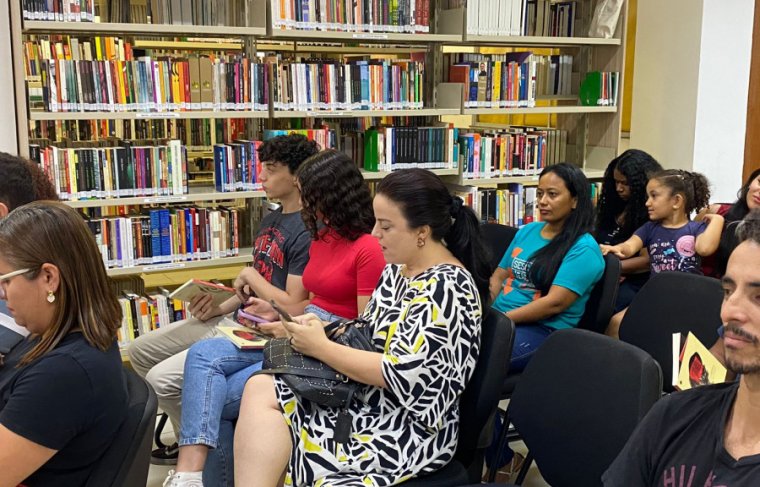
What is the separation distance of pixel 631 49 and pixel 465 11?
3736 mm

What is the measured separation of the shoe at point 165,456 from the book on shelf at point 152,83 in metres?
1.75

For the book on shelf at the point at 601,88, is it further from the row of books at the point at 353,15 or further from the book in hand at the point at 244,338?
the book in hand at the point at 244,338

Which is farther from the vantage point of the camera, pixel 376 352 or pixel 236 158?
pixel 236 158

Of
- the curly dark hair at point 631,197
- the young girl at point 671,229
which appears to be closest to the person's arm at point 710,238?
the young girl at point 671,229

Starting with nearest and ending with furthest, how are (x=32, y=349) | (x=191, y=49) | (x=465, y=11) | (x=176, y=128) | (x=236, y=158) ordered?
(x=32, y=349), (x=236, y=158), (x=465, y=11), (x=176, y=128), (x=191, y=49)

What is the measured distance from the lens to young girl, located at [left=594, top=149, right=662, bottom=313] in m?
4.00

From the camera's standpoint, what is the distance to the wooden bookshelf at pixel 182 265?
4.08m

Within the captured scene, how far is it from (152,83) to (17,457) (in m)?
2.79

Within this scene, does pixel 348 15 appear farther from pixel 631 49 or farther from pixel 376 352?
pixel 631 49

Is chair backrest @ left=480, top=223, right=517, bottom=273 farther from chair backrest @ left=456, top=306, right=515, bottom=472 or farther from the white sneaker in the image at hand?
the white sneaker

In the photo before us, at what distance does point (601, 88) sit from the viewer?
5.18 metres

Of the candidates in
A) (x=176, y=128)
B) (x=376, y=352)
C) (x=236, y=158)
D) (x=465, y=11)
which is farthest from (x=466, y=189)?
(x=376, y=352)

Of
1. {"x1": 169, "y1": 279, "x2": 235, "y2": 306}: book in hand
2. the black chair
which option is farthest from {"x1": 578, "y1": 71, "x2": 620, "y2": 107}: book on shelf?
the black chair

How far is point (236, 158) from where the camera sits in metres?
4.25
